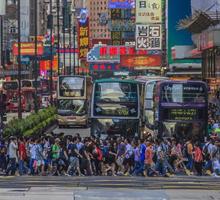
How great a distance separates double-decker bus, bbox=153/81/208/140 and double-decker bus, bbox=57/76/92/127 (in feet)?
63.6

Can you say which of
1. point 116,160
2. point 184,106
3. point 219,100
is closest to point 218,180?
point 116,160

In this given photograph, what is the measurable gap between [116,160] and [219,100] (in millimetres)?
23921

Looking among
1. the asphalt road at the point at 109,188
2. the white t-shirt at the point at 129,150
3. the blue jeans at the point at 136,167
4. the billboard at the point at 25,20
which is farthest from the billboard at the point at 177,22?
the asphalt road at the point at 109,188

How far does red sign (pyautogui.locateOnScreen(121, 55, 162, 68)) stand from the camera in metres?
93.1

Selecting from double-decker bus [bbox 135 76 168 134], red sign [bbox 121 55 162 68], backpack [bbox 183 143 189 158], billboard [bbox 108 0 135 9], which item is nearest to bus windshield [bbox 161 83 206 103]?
double-decker bus [bbox 135 76 168 134]

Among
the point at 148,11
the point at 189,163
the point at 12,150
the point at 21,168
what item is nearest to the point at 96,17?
the point at 148,11

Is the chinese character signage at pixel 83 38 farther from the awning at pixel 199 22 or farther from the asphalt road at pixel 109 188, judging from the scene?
the asphalt road at pixel 109 188

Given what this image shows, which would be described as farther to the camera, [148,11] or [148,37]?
[148,11]

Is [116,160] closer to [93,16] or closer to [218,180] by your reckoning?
[218,180]

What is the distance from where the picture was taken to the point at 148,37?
264 ft

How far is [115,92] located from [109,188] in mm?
15002

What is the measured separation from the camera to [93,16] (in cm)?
18450

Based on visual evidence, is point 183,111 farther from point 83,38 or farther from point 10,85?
point 83,38

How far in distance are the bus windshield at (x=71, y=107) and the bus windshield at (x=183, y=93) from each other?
20.0 m
